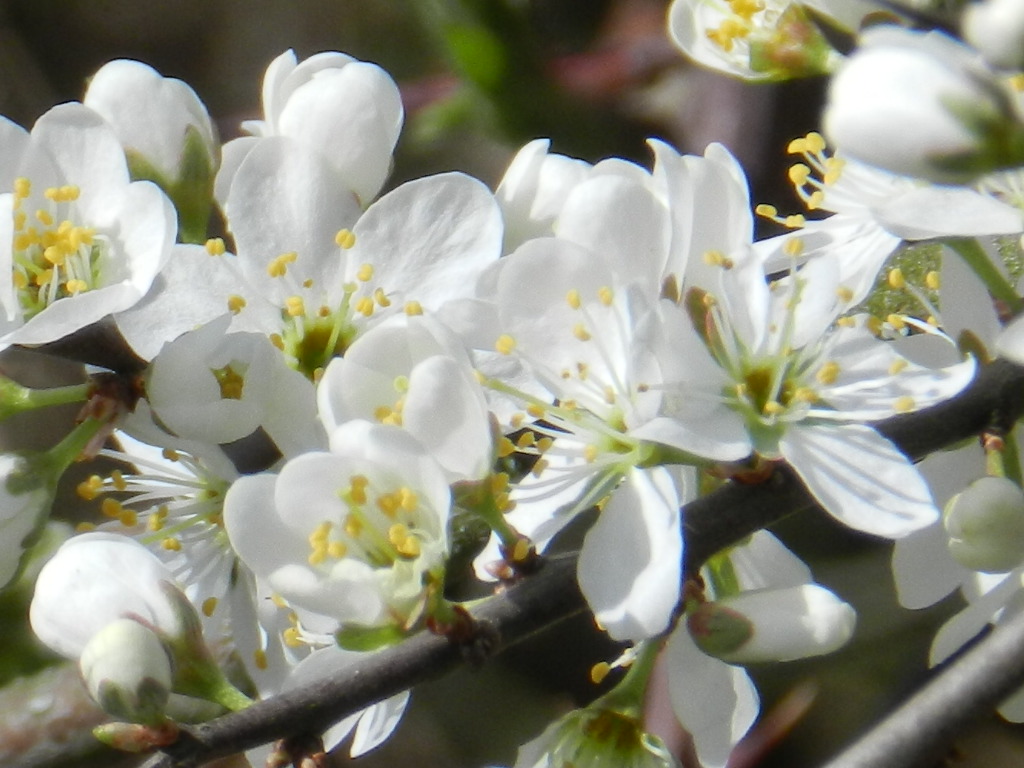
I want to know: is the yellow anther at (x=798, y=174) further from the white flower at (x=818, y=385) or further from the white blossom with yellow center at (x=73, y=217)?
the white blossom with yellow center at (x=73, y=217)

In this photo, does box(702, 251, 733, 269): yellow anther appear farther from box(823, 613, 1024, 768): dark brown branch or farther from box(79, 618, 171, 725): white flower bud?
box(79, 618, 171, 725): white flower bud

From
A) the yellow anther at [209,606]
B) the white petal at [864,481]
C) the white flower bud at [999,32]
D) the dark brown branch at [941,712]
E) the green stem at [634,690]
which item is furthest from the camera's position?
the yellow anther at [209,606]

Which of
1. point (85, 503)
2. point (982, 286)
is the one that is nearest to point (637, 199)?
point (982, 286)

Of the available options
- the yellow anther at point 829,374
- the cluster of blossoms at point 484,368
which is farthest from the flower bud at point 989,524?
the yellow anther at point 829,374

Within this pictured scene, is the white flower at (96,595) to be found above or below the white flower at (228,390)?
below

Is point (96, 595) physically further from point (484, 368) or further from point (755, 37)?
point (755, 37)

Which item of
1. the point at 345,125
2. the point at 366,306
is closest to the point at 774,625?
the point at 366,306
